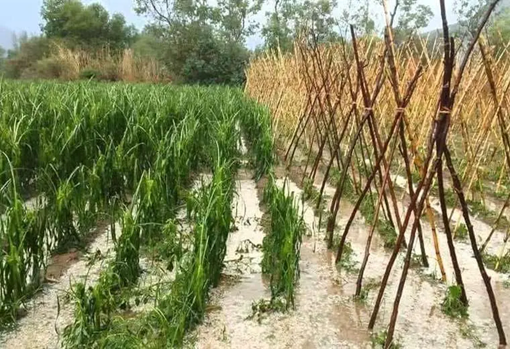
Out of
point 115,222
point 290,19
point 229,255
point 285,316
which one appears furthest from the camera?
point 290,19

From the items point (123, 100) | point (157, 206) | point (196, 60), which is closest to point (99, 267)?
point (157, 206)

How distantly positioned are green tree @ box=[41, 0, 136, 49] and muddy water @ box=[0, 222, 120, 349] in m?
24.9

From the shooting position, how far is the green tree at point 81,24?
2689cm

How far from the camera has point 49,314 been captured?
2.64 metres

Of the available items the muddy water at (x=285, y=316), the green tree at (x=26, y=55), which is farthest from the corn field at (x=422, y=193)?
the green tree at (x=26, y=55)

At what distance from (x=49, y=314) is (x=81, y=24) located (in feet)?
87.5

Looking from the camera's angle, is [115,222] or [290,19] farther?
[290,19]

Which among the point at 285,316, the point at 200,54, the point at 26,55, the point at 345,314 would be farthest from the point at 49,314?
the point at 26,55

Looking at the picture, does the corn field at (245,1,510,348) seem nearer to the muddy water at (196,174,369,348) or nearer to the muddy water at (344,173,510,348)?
the muddy water at (344,173,510,348)

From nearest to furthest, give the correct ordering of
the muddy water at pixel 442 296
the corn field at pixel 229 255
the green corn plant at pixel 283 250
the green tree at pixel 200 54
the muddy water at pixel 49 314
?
the muddy water at pixel 49 314
the corn field at pixel 229 255
the muddy water at pixel 442 296
the green corn plant at pixel 283 250
the green tree at pixel 200 54

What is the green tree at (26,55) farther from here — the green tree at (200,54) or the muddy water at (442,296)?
the muddy water at (442,296)

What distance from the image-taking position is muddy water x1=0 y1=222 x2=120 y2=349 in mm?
2404

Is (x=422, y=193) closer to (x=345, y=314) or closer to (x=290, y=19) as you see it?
(x=345, y=314)

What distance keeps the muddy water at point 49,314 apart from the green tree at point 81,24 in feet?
81.7
